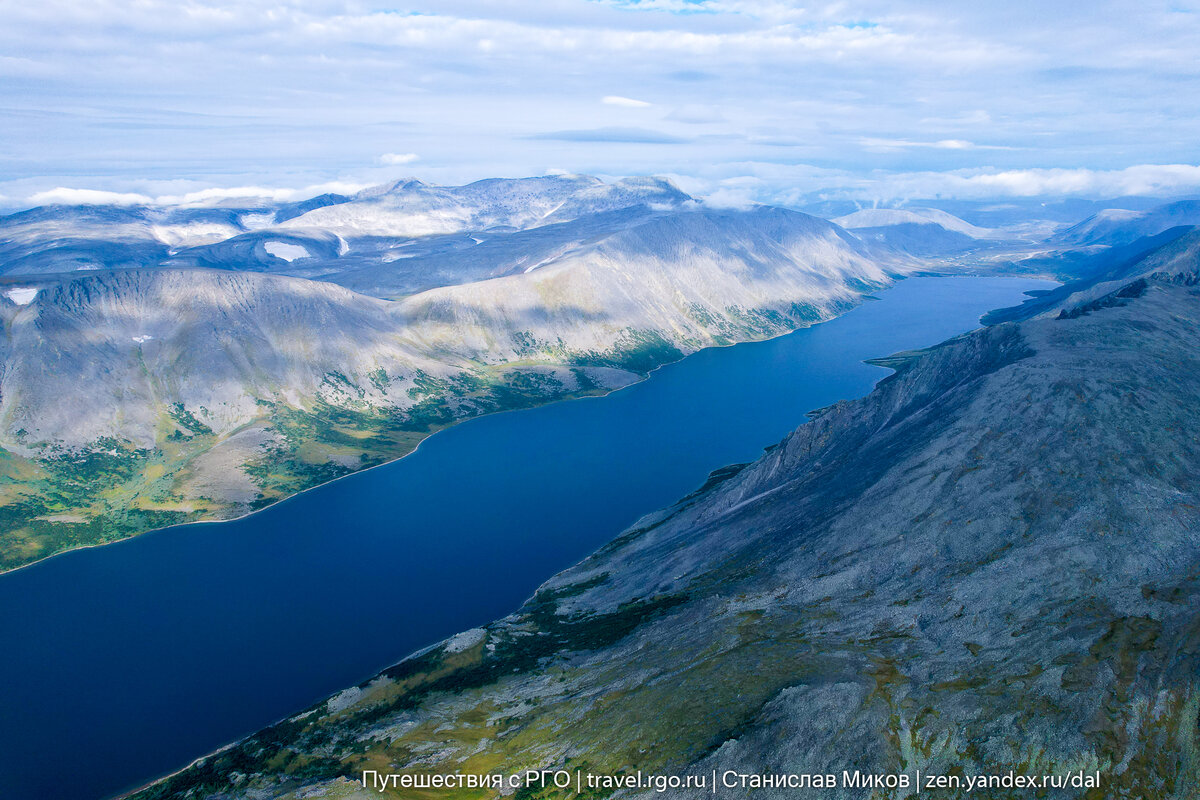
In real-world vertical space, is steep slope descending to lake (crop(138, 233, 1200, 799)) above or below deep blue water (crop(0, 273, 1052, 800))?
above

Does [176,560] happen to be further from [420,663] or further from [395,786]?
[395,786]

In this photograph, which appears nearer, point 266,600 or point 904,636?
point 904,636

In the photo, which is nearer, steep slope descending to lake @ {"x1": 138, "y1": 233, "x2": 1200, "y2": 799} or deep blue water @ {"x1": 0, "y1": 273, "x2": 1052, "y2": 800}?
steep slope descending to lake @ {"x1": 138, "y1": 233, "x2": 1200, "y2": 799}

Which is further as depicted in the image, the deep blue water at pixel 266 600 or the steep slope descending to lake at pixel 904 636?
the deep blue water at pixel 266 600

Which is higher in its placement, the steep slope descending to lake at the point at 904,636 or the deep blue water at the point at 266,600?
the steep slope descending to lake at the point at 904,636

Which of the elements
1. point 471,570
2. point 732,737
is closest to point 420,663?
point 471,570
